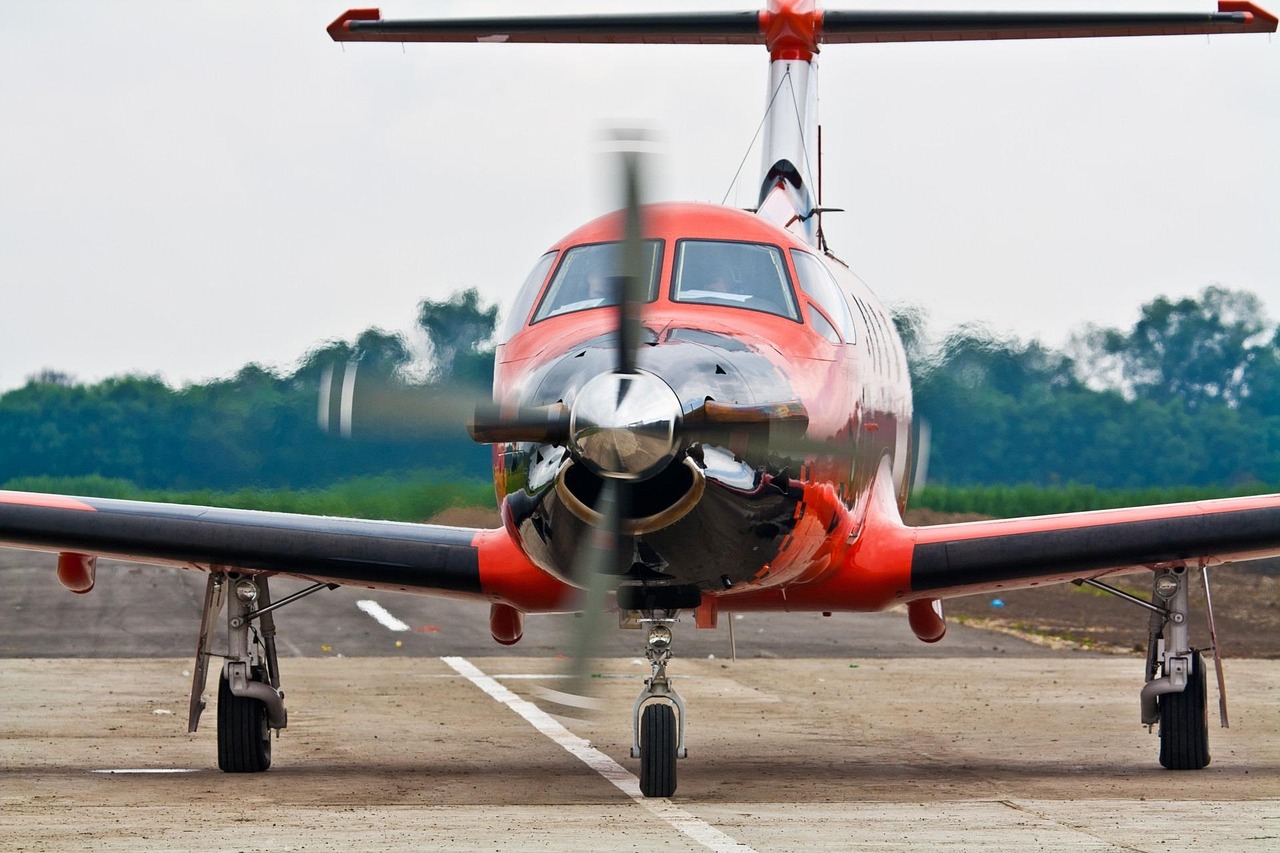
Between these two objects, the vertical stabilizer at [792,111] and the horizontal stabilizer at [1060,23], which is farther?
the vertical stabilizer at [792,111]

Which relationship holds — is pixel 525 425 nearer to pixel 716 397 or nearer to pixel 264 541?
pixel 716 397

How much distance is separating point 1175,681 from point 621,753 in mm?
3760

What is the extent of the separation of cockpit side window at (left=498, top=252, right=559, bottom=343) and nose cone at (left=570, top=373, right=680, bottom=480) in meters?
2.53

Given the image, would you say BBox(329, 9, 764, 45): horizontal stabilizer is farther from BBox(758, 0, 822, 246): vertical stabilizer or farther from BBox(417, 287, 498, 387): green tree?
BBox(417, 287, 498, 387): green tree

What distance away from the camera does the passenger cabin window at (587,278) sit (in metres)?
10.2

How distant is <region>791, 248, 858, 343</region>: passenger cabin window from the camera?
10.9m

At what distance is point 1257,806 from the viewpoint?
32.2 ft

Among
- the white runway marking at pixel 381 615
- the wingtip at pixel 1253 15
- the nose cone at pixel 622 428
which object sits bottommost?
the white runway marking at pixel 381 615

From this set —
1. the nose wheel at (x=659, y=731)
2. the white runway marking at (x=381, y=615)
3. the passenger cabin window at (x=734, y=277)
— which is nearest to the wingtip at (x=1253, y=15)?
the passenger cabin window at (x=734, y=277)

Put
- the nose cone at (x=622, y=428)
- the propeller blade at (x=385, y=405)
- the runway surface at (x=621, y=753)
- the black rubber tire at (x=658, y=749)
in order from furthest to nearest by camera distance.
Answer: the black rubber tire at (x=658, y=749)
the propeller blade at (x=385, y=405)
the runway surface at (x=621, y=753)
the nose cone at (x=622, y=428)

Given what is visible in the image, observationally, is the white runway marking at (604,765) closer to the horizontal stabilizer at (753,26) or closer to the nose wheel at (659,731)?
the nose wheel at (659,731)

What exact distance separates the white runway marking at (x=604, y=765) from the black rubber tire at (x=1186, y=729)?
11.4 ft

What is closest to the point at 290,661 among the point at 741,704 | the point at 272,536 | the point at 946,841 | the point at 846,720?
the point at 741,704

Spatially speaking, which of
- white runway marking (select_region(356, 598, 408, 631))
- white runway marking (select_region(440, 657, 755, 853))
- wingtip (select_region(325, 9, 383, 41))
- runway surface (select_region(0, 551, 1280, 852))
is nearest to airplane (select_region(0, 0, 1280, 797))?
white runway marking (select_region(440, 657, 755, 853))
